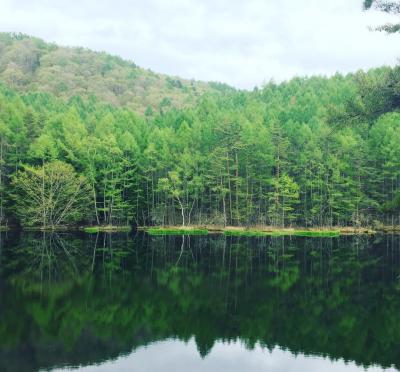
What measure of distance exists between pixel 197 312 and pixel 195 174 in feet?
128

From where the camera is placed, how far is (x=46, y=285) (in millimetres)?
22141

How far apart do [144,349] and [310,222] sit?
140 ft

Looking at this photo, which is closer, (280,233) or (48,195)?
(280,233)

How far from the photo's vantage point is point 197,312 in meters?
18.2

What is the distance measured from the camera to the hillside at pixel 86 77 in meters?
126

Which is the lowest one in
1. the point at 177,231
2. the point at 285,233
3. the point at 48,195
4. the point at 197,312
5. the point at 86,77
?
the point at 197,312

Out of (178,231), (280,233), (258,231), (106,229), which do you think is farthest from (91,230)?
(280,233)


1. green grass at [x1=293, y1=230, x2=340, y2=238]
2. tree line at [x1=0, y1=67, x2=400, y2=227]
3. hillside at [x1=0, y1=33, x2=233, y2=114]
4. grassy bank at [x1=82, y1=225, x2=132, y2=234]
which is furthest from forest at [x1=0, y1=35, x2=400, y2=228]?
hillside at [x1=0, y1=33, x2=233, y2=114]

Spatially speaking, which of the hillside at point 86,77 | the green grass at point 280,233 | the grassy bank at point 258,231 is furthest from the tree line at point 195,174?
the hillside at point 86,77

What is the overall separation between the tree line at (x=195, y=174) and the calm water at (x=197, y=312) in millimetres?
20344

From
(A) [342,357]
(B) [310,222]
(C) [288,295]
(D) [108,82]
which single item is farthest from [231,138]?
(D) [108,82]

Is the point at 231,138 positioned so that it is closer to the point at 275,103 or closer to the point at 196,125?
the point at 196,125

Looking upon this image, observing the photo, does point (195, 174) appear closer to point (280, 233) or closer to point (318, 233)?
point (280, 233)

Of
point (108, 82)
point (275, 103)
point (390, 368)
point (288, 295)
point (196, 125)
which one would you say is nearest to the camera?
point (390, 368)
